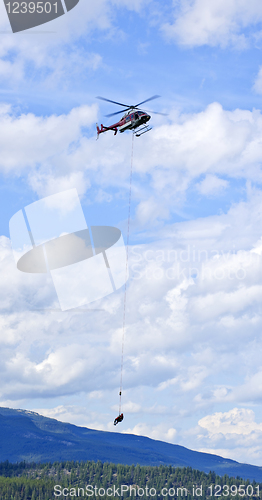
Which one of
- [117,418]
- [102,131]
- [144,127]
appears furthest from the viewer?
[102,131]

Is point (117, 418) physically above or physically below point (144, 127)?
below

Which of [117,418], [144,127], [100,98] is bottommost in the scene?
[117,418]

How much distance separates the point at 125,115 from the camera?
97.0 metres

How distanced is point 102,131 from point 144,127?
1535cm

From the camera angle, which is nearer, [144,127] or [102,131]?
[144,127]

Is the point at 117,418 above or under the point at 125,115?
under

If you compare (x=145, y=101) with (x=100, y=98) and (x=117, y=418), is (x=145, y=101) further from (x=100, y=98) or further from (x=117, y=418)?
(x=117, y=418)

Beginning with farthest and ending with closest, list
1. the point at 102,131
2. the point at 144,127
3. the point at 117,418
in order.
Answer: the point at 102,131 → the point at 144,127 → the point at 117,418

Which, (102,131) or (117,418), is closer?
(117,418)

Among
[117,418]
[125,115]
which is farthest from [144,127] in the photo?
[117,418]

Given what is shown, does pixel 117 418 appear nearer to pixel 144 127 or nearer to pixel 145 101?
pixel 144 127

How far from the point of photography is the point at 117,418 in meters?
78.7

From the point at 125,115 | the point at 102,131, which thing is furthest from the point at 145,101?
the point at 102,131

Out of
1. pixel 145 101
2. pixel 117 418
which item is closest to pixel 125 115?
pixel 145 101
